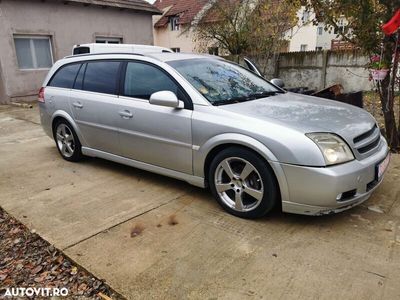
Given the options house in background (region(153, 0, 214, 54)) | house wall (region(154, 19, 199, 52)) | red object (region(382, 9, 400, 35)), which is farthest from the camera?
house wall (region(154, 19, 199, 52))

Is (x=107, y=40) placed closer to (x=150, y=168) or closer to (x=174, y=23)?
(x=150, y=168)

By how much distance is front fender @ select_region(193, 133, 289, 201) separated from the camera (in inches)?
122

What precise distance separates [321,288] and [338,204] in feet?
2.68

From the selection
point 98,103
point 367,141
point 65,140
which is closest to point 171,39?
point 65,140

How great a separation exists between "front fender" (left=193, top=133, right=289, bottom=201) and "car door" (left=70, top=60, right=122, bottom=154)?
1288 millimetres

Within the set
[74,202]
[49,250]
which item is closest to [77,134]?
[74,202]

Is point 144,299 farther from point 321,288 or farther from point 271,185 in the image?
point 271,185

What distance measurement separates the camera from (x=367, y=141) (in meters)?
3.28

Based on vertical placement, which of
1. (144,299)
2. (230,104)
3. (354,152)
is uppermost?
(230,104)

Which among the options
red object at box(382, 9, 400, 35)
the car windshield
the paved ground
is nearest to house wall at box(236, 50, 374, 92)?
red object at box(382, 9, 400, 35)

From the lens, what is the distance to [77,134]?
5.07 meters

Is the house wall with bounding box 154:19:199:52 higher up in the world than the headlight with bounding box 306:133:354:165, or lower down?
higher up

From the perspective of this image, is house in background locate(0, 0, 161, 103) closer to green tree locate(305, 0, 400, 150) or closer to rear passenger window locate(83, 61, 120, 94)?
rear passenger window locate(83, 61, 120, 94)

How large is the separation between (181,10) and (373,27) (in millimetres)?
23942
